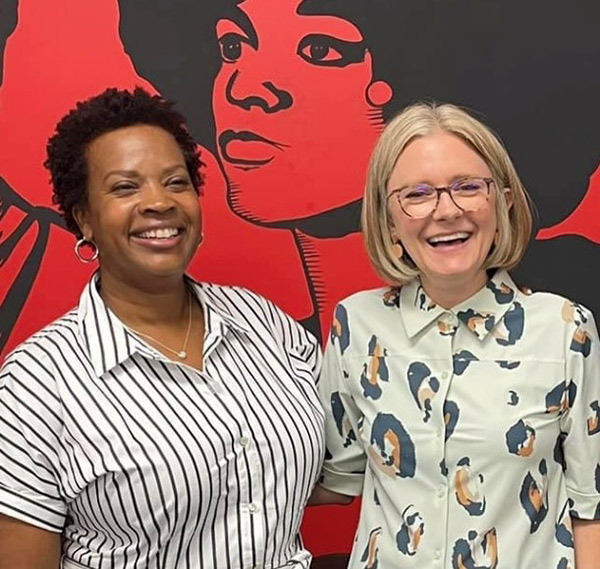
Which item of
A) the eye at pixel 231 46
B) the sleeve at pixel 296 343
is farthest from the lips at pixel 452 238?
the eye at pixel 231 46

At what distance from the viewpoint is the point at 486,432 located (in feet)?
4.45

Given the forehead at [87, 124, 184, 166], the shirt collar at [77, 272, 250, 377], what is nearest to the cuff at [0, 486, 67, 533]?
the shirt collar at [77, 272, 250, 377]

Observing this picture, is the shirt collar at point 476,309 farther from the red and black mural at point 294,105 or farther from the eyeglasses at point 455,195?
the red and black mural at point 294,105

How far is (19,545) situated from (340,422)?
0.59 meters

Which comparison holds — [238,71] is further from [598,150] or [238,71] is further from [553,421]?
[553,421]

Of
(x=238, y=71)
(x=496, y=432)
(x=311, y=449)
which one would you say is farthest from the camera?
(x=238, y=71)

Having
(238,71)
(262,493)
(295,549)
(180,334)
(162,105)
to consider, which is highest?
(238,71)

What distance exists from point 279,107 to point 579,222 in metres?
0.72

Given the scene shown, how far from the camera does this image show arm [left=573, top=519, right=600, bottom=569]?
1383mm

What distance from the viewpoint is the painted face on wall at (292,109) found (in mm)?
1840

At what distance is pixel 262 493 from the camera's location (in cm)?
143

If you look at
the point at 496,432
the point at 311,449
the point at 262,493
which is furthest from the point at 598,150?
the point at 262,493

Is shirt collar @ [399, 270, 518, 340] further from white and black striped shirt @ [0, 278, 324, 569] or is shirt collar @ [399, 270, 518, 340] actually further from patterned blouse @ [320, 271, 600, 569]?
white and black striped shirt @ [0, 278, 324, 569]

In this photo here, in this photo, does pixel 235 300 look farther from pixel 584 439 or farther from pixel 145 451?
pixel 584 439
